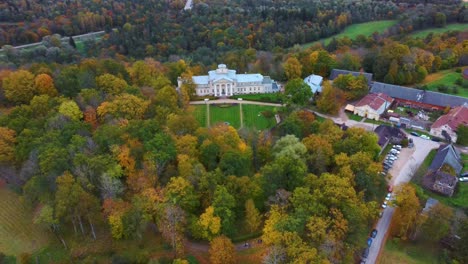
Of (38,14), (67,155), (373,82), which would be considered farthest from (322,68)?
(38,14)

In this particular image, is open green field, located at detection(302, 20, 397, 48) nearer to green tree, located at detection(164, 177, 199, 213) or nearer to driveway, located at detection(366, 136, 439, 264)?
driveway, located at detection(366, 136, 439, 264)

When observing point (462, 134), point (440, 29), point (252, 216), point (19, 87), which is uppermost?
point (440, 29)

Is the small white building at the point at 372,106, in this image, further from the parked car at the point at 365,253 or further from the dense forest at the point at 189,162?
the parked car at the point at 365,253

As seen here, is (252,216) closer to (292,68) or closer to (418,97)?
(292,68)

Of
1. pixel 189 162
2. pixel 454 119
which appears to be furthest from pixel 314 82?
pixel 189 162

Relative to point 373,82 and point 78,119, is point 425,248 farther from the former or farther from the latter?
point 78,119

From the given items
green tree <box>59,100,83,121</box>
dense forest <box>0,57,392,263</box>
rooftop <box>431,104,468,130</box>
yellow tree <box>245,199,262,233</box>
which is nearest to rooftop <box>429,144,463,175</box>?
rooftop <box>431,104,468,130</box>

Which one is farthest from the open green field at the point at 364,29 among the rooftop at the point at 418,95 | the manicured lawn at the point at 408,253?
the manicured lawn at the point at 408,253

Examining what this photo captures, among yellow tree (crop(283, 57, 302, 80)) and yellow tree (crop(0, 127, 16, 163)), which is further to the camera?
yellow tree (crop(283, 57, 302, 80))
